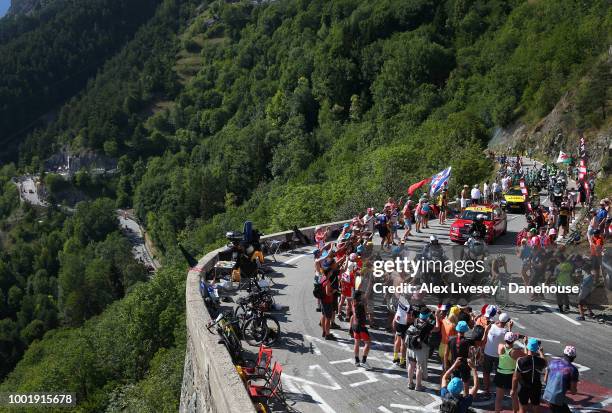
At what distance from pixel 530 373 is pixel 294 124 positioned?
10003 centimetres

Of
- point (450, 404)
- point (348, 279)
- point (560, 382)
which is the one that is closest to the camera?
point (450, 404)

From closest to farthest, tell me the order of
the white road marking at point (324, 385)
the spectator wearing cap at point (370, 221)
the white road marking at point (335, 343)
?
the white road marking at point (324, 385) → the white road marking at point (335, 343) → the spectator wearing cap at point (370, 221)

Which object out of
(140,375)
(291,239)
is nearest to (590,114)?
(291,239)

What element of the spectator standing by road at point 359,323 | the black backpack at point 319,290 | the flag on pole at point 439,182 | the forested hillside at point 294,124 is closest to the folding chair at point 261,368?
the spectator standing by road at point 359,323

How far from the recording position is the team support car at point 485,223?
2165 cm

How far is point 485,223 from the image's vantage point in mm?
22094

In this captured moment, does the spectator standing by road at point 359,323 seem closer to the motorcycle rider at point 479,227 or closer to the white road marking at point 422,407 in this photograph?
the white road marking at point 422,407

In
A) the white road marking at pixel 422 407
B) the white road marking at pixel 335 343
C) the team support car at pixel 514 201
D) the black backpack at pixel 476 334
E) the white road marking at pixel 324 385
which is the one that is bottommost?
the white road marking at pixel 422 407

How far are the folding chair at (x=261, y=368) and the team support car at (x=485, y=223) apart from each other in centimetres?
A: 1116

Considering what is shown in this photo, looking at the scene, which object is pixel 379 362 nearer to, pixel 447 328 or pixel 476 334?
pixel 447 328

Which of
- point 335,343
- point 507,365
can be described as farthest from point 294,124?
point 507,365

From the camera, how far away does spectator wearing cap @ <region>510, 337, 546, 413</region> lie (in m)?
9.73

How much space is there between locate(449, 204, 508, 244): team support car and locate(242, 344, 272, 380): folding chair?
11.2 metres

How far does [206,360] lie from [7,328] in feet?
354
